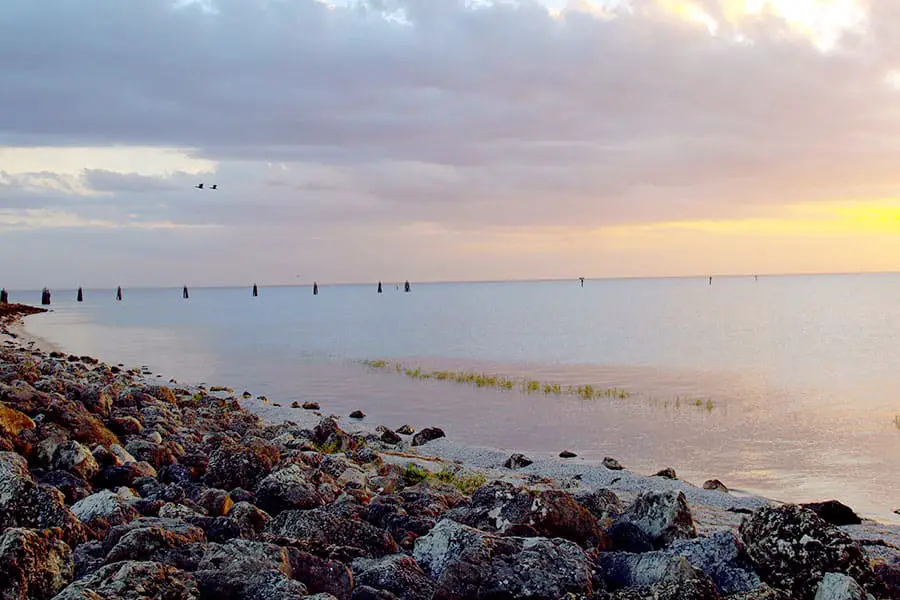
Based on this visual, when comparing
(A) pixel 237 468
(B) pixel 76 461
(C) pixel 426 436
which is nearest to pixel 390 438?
(C) pixel 426 436

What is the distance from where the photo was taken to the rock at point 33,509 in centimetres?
649

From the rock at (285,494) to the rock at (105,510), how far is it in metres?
1.31

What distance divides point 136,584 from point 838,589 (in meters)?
4.90

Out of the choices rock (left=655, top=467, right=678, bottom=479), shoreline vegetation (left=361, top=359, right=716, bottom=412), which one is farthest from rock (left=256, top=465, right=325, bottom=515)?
shoreline vegetation (left=361, top=359, right=716, bottom=412)

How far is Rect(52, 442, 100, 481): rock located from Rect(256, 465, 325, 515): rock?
215cm

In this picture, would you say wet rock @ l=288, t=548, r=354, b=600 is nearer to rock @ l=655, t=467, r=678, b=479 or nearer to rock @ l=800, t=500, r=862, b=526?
rock @ l=800, t=500, r=862, b=526

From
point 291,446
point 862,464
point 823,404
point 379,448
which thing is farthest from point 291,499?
point 823,404

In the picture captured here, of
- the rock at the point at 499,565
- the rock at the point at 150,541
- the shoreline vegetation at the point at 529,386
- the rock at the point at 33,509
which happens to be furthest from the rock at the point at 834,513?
the shoreline vegetation at the point at 529,386

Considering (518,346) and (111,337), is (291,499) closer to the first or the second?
(518,346)

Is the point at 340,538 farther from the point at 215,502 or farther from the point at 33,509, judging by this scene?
the point at 33,509

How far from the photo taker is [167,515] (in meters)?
7.25

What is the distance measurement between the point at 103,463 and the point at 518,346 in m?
40.4

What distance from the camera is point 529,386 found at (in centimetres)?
2927

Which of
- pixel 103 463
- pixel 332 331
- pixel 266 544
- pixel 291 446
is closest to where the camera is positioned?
pixel 266 544
